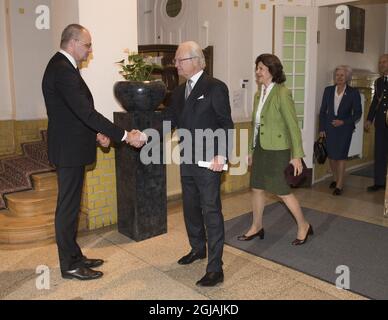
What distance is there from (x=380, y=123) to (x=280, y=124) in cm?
249

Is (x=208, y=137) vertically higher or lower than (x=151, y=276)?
higher

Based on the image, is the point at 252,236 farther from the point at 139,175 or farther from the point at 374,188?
the point at 374,188

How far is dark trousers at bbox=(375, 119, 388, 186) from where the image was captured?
16.4 feet

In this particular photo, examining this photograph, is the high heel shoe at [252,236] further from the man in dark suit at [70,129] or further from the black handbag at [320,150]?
the black handbag at [320,150]

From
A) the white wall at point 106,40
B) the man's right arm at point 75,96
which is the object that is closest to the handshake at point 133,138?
the man's right arm at point 75,96

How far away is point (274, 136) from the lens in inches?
124

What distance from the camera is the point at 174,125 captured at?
9.75 feet

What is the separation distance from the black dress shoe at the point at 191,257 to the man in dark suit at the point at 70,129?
2.09ft

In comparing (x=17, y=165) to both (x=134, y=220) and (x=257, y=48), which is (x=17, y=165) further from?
(x=257, y=48)

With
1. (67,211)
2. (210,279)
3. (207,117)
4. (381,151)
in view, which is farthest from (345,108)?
(67,211)

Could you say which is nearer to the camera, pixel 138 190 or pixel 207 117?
pixel 207 117

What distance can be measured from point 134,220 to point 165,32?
331 centimetres

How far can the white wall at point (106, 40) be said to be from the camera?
347cm

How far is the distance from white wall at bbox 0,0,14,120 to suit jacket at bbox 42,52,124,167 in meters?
2.82
